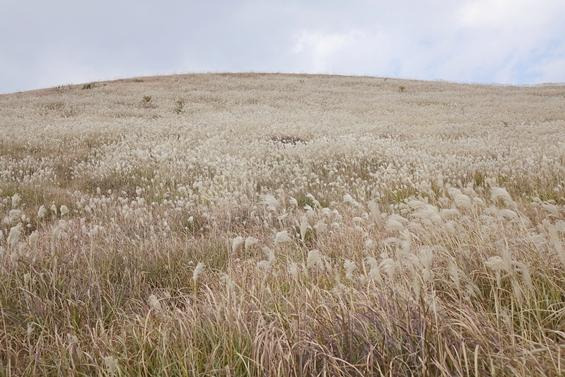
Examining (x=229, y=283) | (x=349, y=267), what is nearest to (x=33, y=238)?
(x=229, y=283)

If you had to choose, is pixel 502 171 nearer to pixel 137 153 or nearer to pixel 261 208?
pixel 261 208

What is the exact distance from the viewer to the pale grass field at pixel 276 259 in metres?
2.14

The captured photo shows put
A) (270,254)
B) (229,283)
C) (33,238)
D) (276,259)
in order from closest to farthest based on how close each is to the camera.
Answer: (229,283) → (270,254) → (33,238) → (276,259)

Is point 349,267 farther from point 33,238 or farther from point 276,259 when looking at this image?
point 33,238

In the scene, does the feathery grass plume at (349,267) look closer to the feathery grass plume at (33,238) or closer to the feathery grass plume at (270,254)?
the feathery grass plume at (270,254)

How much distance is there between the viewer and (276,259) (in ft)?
12.9

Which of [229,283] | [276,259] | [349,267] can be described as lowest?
[276,259]

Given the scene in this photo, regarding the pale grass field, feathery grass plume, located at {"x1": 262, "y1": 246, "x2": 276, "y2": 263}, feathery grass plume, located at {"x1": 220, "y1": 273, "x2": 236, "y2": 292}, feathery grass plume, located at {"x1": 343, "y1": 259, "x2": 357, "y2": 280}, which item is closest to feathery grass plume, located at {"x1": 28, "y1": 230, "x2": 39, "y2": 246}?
the pale grass field

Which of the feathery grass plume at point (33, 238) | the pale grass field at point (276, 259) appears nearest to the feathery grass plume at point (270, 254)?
the pale grass field at point (276, 259)

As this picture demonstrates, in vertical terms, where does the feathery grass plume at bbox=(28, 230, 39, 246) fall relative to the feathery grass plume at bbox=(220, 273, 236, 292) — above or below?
above

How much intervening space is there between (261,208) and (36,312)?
3.66m

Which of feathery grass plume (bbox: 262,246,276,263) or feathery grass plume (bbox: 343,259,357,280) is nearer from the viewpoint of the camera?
feathery grass plume (bbox: 343,259,357,280)

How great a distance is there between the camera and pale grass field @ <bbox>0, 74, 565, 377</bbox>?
7.03 ft

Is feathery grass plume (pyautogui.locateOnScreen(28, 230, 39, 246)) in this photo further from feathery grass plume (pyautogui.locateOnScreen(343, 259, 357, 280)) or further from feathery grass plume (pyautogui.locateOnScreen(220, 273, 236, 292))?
feathery grass plume (pyautogui.locateOnScreen(343, 259, 357, 280))
